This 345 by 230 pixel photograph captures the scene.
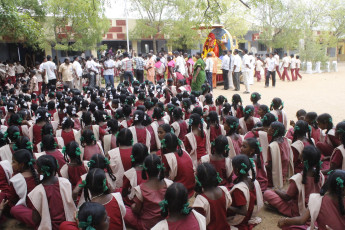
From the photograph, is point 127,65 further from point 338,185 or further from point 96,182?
point 338,185

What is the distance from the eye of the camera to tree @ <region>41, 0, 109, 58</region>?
16.0 metres

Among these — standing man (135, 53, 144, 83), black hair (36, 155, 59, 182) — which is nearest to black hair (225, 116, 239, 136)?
black hair (36, 155, 59, 182)

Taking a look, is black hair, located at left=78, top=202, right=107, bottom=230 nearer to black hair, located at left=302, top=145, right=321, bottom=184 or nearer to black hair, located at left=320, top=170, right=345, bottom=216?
black hair, located at left=320, top=170, right=345, bottom=216

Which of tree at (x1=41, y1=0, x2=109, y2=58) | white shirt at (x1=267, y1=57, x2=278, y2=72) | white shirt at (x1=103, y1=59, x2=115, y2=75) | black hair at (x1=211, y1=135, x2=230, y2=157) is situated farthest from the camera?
tree at (x1=41, y1=0, x2=109, y2=58)

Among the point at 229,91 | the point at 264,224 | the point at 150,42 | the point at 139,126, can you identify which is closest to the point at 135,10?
the point at 150,42

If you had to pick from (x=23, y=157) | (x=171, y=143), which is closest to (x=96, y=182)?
(x=23, y=157)

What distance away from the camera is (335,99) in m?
10.9

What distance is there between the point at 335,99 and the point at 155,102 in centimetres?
704

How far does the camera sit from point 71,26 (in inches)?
698

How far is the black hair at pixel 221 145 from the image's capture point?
12.7 ft

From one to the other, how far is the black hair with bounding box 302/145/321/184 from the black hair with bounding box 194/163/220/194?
104cm

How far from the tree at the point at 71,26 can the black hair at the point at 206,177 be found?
1433 cm

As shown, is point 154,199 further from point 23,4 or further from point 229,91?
A: point 23,4

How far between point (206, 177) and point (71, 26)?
55.3 feet
